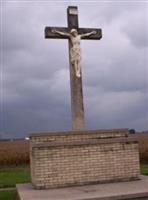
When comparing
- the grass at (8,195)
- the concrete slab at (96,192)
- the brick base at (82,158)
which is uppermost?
the brick base at (82,158)

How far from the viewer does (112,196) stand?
7898 mm

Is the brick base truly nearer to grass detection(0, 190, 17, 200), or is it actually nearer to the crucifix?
the crucifix

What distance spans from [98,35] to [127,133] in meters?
2.90

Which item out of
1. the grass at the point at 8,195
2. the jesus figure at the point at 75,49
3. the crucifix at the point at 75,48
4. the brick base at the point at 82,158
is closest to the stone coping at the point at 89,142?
the brick base at the point at 82,158

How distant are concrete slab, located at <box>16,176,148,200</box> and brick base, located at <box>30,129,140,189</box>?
12.3 inches

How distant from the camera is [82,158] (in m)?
9.85

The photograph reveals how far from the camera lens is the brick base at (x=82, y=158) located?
955 centimetres

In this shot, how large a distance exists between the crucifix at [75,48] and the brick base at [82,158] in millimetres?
769

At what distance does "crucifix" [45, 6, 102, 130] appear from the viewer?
10.8 m

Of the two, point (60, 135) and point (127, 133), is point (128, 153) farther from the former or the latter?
point (60, 135)

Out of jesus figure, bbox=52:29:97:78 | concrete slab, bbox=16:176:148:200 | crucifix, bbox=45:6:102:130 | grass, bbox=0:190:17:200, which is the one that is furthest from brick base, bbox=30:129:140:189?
jesus figure, bbox=52:29:97:78

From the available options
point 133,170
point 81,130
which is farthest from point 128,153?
point 81,130

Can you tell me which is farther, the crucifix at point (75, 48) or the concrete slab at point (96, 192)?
the crucifix at point (75, 48)

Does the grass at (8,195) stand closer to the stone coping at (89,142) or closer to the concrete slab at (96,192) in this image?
the concrete slab at (96,192)
